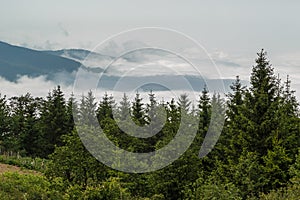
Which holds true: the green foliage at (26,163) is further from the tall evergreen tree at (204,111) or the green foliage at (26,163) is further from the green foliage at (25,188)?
the green foliage at (25,188)

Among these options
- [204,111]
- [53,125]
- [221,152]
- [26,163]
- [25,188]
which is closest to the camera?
[25,188]

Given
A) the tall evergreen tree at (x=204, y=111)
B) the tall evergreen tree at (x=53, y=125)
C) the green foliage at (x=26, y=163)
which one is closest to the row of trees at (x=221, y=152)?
the tall evergreen tree at (x=204, y=111)

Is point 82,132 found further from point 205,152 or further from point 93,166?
point 205,152

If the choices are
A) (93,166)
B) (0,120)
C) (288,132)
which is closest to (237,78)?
(288,132)

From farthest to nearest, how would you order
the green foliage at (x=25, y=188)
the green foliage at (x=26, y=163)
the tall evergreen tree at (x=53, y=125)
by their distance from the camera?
the tall evergreen tree at (x=53, y=125) → the green foliage at (x=26, y=163) → the green foliage at (x=25, y=188)

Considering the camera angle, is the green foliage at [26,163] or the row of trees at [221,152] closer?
the row of trees at [221,152]

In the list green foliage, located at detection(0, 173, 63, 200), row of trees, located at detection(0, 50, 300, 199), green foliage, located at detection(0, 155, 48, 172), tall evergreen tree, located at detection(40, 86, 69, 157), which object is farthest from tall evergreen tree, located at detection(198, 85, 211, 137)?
tall evergreen tree, located at detection(40, 86, 69, 157)

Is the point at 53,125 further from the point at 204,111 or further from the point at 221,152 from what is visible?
the point at 221,152

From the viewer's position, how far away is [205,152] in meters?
34.4

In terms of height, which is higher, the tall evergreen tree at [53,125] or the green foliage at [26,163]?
the tall evergreen tree at [53,125]

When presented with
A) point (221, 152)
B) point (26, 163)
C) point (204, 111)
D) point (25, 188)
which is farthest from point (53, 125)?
point (25, 188)

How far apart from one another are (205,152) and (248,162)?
1203cm

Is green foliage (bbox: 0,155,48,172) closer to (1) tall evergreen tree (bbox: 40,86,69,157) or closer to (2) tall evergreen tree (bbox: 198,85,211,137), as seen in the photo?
(1) tall evergreen tree (bbox: 40,86,69,157)

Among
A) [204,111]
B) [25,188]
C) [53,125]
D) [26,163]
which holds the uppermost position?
[204,111]
